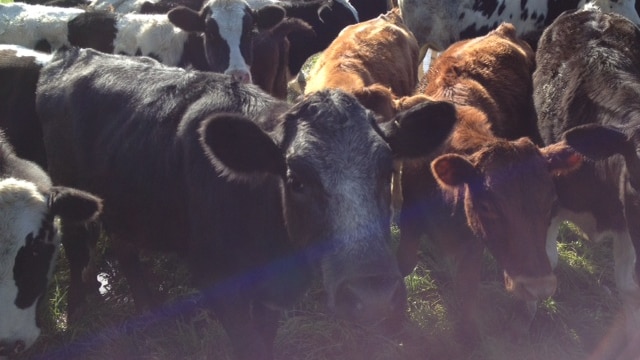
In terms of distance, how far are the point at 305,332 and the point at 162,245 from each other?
4.13ft

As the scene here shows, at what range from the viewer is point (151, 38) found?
7.05m

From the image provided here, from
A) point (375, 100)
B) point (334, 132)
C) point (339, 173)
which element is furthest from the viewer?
point (375, 100)

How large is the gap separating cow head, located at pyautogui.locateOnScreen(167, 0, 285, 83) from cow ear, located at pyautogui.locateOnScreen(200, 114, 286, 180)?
3814 mm

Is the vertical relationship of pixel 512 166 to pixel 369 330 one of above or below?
above

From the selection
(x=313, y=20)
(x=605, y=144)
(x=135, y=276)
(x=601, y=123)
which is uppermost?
(x=605, y=144)

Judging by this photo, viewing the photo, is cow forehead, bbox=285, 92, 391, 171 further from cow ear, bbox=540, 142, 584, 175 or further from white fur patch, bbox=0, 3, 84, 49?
white fur patch, bbox=0, 3, 84, 49

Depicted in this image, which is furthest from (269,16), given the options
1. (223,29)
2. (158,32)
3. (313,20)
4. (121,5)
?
(121,5)

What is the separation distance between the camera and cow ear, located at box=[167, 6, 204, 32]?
6887 millimetres

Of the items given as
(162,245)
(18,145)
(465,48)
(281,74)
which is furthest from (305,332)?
(281,74)

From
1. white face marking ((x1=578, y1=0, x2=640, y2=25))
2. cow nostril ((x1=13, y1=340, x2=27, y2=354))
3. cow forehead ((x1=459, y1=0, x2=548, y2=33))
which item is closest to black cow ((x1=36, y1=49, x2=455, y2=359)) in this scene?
cow nostril ((x1=13, y1=340, x2=27, y2=354))

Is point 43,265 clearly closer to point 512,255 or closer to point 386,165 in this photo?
point 386,165

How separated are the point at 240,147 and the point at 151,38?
4749mm

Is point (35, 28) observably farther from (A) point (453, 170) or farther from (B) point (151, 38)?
(A) point (453, 170)

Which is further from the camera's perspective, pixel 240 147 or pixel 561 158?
pixel 561 158
